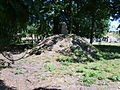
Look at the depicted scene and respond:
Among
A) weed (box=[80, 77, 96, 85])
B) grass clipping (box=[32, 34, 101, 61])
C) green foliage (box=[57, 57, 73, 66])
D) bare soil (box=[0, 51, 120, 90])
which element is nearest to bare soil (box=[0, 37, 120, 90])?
bare soil (box=[0, 51, 120, 90])

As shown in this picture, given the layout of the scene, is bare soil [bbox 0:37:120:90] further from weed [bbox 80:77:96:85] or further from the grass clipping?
the grass clipping

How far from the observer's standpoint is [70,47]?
9766mm

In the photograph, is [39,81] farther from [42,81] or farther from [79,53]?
[79,53]

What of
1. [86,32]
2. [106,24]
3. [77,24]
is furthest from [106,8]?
[106,24]

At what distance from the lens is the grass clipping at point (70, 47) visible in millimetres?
9031

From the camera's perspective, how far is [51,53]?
903 cm

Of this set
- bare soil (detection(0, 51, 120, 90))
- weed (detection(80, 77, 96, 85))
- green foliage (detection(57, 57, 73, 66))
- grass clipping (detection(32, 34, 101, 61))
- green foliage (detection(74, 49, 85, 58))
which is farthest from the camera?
grass clipping (detection(32, 34, 101, 61))

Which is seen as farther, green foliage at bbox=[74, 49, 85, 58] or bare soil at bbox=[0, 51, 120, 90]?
green foliage at bbox=[74, 49, 85, 58]

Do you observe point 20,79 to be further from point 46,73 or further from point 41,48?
point 41,48

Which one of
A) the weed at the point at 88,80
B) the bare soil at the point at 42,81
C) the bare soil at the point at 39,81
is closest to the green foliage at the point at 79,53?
the bare soil at the point at 42,81

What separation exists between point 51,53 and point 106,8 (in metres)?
11.2

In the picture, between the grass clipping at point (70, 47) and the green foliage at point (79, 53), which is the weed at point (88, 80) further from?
the green foliage at point (79, 53)

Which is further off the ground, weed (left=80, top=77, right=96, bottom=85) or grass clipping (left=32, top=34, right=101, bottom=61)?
grass clipping (left=32, top=34, right=101, bottom=61)

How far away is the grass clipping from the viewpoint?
903 cm
